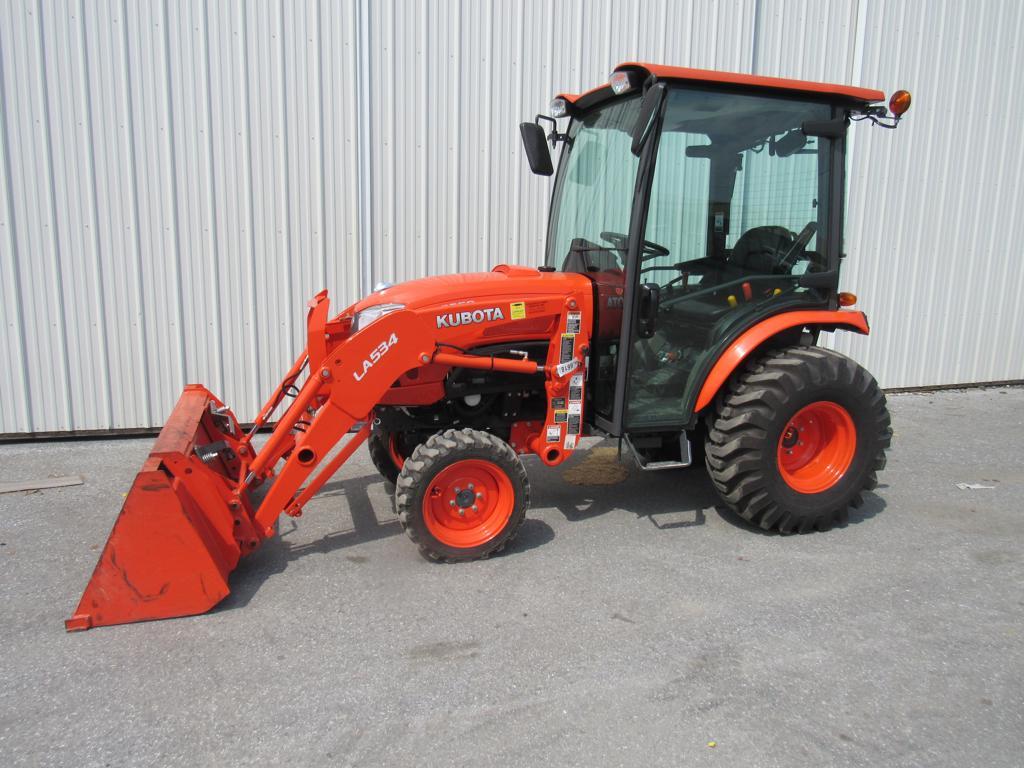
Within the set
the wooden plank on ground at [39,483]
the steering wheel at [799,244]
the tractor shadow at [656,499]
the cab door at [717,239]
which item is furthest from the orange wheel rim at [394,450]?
the steering wheel at [799,244]

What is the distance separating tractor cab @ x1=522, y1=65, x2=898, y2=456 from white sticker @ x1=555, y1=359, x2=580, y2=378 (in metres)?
0.19

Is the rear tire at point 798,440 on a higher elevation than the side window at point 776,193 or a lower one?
lower

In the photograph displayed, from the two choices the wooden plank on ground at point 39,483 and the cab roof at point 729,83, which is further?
the wooden plank on ground at point 39,483

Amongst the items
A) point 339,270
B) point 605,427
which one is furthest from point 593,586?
point 339,270

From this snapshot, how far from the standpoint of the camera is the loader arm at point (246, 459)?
3221 millimetres

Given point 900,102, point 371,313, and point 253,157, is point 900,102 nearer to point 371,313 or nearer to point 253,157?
point 371,313

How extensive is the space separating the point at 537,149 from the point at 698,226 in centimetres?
99

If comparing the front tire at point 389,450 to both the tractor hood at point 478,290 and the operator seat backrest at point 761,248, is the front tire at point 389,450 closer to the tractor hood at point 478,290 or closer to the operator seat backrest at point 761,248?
the tractor hood at point 478,290

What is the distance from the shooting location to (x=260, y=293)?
6.07m

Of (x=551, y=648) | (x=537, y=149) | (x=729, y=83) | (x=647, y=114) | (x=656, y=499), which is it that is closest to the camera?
(x=551, y=648)

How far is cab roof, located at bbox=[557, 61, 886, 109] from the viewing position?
12.0 ft

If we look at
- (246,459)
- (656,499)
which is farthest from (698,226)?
(246,459)

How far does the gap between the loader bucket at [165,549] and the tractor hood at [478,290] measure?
1.25 metres

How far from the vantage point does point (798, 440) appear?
444 centimetres
